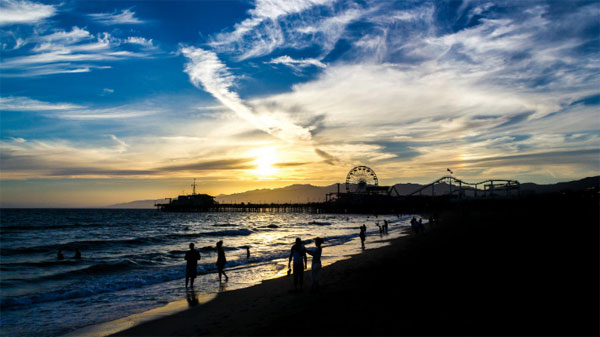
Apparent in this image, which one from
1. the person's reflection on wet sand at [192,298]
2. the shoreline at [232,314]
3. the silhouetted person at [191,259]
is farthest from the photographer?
the silhouetted person at [191,259]

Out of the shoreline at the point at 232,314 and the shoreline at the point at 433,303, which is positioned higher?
the shoreline at the point at 433,303

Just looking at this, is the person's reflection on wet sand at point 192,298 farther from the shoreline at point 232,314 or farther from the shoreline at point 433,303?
the shoreline at point 433,303

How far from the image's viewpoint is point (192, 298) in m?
12.2

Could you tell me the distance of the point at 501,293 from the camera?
7.95 metres

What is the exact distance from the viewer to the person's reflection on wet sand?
11352 mm

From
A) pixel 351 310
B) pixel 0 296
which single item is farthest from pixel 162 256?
pixel 351 310

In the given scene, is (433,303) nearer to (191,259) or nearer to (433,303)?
(433,303)

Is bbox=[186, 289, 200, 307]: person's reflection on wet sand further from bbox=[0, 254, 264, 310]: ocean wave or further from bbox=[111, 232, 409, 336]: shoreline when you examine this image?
bbox=[0, 254, 264, 310]: ocean wave

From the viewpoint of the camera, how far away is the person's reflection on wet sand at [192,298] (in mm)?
11352

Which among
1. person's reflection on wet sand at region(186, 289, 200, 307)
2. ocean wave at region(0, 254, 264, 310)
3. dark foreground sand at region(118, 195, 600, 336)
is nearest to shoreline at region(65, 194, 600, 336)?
dark foreground sand at region(118, 195, 600, 336)

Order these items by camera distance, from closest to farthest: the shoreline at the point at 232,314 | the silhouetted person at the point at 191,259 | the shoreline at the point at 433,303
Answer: the shoreline at the point at 433,303 < the shoreline at the point at 232,314 < the silhouetted person at the point at 191,259

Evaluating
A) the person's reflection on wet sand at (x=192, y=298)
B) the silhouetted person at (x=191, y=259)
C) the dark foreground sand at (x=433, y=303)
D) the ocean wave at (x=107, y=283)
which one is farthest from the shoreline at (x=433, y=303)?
the ocean wave at (x=107, y=283)

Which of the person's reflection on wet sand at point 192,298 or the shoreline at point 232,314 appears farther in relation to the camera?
the person's reflection on wet sand at point 192,298

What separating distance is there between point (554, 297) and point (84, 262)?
2590cm
